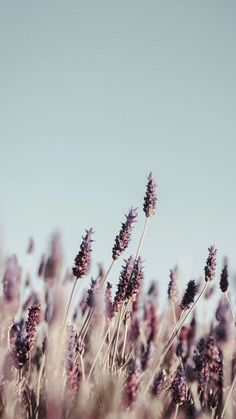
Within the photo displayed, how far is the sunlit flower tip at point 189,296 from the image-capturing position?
10.4 ft

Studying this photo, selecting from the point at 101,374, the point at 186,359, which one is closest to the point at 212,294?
the point at 186,359

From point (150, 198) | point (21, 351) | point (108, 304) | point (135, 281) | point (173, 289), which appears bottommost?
point (21, 351)

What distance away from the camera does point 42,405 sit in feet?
8.07

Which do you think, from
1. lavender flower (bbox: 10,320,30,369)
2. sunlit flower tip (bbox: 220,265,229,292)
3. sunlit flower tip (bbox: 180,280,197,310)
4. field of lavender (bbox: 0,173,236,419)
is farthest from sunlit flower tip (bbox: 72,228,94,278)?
sunlit flower tip (bbox: 220,265,229,292)

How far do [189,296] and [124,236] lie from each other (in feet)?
2.03

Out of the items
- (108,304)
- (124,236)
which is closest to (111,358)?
(108,304)

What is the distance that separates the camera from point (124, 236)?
3.18 m

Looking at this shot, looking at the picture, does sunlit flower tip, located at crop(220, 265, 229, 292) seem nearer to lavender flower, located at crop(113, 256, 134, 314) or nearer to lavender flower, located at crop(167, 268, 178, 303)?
lavender flower, located at crop(167, 268, 178, 303)

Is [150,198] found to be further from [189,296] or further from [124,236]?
[189,296]

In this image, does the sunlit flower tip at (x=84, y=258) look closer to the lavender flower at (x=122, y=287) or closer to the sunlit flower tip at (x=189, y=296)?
the lavender flower at (x=122, y=287)

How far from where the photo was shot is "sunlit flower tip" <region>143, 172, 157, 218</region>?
3.44 m

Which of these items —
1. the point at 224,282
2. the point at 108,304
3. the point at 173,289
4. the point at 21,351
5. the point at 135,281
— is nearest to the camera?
the point at 21,351

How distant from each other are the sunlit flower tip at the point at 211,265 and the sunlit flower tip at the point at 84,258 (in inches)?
36.1

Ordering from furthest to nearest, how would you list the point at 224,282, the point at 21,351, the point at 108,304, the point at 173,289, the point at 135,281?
the point at 173,289 → the point at 224,282 → the point at 108,304 → the point at 135,281 → the point at 21,351
